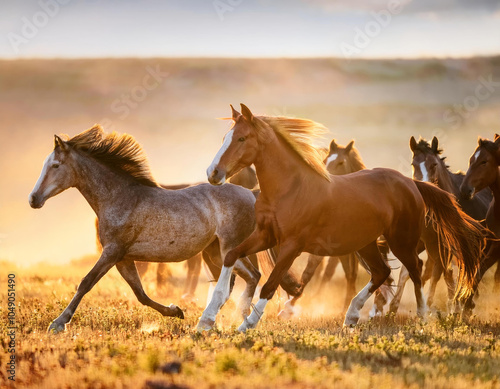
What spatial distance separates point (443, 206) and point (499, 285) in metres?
3.75

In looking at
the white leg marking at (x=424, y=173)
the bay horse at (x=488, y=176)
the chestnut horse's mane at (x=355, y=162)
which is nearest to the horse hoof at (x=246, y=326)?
the bay horse at (x=488, y=176)

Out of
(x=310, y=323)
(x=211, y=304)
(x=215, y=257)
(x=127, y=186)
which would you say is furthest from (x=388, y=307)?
(x=127, y=186)

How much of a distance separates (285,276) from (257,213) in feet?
4.52

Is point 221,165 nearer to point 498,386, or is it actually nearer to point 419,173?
point 498,386

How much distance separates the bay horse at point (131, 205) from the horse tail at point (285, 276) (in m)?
0.76

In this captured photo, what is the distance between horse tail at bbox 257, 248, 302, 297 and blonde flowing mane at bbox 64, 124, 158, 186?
1.77 metres

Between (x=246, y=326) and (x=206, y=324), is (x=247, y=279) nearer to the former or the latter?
(x=206, y=324)

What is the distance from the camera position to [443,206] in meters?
9.66

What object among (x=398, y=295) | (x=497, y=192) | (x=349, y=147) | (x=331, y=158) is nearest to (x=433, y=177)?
(x=497, y=192)

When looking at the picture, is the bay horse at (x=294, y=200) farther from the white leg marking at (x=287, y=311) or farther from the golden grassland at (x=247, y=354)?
the white leg marking at (x=287, y=311)

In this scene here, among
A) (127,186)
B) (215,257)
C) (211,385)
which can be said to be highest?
(127,186)

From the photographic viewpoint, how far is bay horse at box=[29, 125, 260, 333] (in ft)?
27.6

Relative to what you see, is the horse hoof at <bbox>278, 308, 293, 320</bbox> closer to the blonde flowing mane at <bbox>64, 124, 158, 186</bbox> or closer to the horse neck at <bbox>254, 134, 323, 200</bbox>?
the blonde flowing mane at <bbox>64, 124, 158, 186</bbox>

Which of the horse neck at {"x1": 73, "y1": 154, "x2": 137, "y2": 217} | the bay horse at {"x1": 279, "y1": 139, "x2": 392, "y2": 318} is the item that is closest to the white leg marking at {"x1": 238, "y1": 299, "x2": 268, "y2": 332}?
the horse neck at {"x1": 73, "y1": 154, "x2": 137, "y2": 217}
